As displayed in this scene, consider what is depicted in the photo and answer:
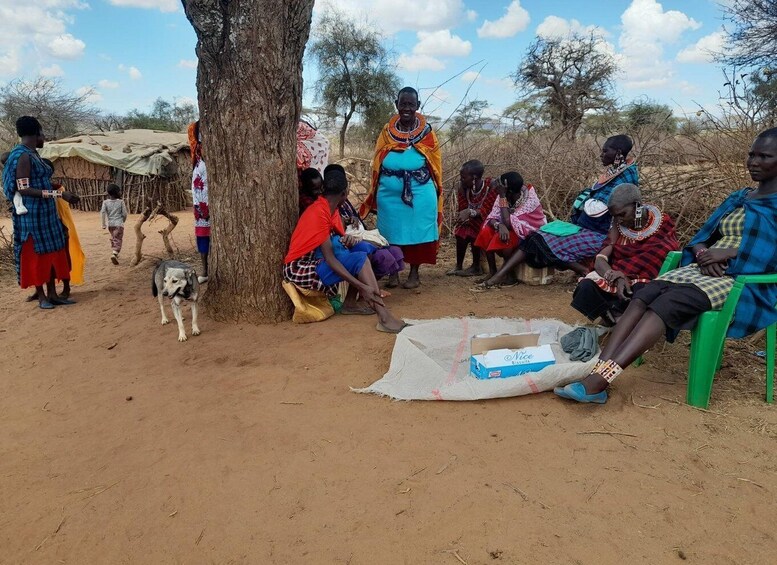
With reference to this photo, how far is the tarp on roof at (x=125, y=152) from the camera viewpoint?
12.4 m

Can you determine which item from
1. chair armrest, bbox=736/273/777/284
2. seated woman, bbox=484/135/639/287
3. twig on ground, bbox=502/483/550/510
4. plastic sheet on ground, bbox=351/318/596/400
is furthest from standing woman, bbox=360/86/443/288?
twig on ground, bbox=502/483/550/510

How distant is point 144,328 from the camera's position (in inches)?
171

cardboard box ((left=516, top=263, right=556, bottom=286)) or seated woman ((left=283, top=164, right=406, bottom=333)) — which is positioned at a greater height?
seated woman ((left=283, top=164, right=406, bottom=333))

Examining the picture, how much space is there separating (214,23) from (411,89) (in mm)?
1789

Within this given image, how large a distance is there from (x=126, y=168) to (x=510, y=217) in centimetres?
1047

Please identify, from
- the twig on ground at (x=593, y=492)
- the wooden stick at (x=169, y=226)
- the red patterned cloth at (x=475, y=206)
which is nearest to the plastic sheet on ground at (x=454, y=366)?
the twig on ground at (x=593, y=492)

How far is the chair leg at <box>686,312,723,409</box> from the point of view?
272cm

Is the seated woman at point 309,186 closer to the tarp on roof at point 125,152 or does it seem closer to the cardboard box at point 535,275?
the cardboard box at point 535,275

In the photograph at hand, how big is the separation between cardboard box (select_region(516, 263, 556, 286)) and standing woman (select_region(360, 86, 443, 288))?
940 millimetres

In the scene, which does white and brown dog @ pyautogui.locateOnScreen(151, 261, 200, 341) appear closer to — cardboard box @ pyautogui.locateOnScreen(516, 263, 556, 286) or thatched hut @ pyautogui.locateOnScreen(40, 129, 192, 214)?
cardboard box @ pyautogui.locateOnScreen(516, 263, 556, 286)

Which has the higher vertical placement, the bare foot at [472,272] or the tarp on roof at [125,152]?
the tarp on roof at [125,152]

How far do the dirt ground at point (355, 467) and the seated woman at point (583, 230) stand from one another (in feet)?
4.50

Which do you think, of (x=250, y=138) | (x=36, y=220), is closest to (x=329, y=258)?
(x=250, y=138)

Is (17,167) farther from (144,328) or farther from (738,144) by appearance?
(738,144)
